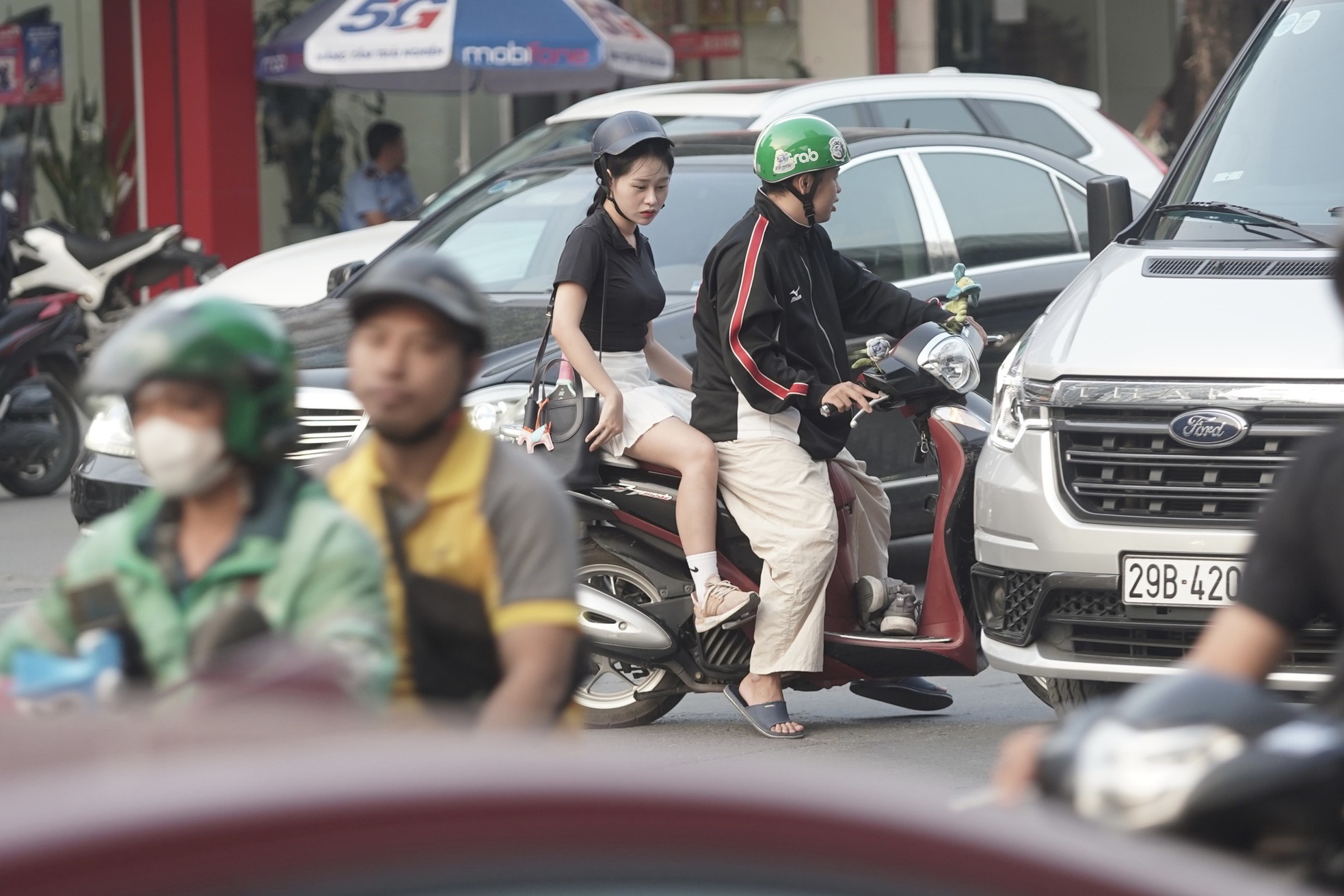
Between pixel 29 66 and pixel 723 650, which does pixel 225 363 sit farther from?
pixel 29 66

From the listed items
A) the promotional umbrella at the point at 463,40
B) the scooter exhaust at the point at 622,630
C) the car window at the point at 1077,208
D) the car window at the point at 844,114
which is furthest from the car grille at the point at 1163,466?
the promotional umbrella at the point at 463,40

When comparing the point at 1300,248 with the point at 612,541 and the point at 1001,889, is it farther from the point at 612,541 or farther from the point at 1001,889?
the point at 1001,889

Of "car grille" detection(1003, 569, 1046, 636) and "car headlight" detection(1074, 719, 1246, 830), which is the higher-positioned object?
"car headlight" detection(1074, 719, 1246, 830)

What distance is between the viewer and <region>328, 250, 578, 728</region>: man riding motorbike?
2684 millimetres

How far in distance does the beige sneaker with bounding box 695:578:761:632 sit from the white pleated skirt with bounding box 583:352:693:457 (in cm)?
49

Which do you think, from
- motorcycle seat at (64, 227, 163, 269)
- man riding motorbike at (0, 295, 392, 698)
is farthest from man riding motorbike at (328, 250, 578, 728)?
motorcycle seat at (64, 227, 163, 269)

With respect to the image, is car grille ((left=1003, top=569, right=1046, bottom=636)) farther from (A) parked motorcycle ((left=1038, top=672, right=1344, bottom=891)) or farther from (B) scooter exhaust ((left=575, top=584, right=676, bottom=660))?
(A) parked motorcycle ((left=1038, top=672, right=1344, bottom=891))

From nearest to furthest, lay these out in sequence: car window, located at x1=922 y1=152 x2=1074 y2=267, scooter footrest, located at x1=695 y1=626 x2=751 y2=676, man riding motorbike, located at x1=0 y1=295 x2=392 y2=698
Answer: man riding motorbike, located at x1=0 y1=295 x2=392 y2=698, scooter footrest, located at x1=695 y1=626 x2=751 y2=676, car window, located at x1=922 y1=152 x2=1074 y2=267

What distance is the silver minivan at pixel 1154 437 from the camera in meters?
5.09

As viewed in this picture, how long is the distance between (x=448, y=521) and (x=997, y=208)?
226 inches

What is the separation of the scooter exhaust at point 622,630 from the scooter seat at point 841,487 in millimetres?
680

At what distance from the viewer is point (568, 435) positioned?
5.98 m

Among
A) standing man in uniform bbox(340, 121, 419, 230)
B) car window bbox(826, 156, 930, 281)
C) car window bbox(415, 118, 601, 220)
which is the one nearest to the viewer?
car window bbox(826, 156, 930, 281)

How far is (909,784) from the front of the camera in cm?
162
